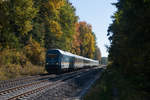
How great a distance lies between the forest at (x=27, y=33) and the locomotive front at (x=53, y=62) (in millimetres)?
2756

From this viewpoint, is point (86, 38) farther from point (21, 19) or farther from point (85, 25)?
point (21, 19)

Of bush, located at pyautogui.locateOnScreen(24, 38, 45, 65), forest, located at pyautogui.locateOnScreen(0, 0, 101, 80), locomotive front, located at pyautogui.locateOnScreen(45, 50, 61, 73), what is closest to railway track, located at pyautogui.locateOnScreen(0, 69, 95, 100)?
forest, located at pyautogui.locateOnScreen(0, 0, 101, 80)

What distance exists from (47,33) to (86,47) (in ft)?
135

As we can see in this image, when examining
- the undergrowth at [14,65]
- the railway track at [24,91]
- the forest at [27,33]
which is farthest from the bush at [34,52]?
the railway track at [24,91]

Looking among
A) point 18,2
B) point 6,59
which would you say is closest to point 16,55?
point 6,59

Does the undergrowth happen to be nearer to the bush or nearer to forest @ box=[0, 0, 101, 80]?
forest @ box=[0, 0, 101, 80]

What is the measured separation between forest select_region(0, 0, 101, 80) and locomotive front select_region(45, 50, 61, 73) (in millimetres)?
2756

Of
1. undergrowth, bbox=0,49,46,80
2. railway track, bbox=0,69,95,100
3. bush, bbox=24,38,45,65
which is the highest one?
bush, bbox=24,38,45,65

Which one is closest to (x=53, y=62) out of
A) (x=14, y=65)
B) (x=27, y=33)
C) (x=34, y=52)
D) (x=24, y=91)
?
(x=14, y=65)

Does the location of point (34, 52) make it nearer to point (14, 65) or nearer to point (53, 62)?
point (53, 62)

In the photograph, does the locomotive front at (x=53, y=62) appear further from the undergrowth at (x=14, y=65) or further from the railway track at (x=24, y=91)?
the railway track at (x=24, y=91)

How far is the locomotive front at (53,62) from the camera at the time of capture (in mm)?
24753

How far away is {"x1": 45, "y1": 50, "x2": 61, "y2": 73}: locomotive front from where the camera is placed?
24.8m

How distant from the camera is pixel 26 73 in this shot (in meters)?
24.3
